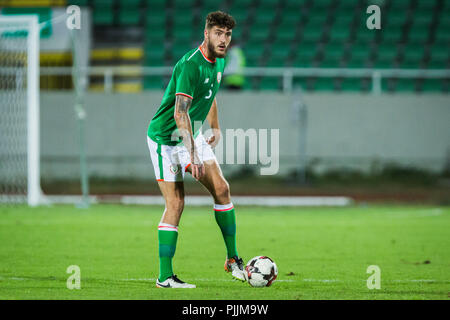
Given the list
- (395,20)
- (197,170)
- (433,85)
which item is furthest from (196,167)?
(395,20)

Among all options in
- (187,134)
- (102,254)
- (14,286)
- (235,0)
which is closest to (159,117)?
(187,134)

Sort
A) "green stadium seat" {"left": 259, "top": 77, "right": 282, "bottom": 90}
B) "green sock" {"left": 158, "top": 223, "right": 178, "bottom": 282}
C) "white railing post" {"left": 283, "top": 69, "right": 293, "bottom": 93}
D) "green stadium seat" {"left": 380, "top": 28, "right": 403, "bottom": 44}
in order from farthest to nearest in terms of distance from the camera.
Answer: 1. "green stadium seat" {"left": 380, "top": 28, "right": 403, "bottom": 44}
2. "green stadium seat" {"left": 259, "top": 77, "right": 282, "bottom": 90}
3. "white railing post" {"left": 283, "top": 69, "right": 293, "bottom": 93}
4. "green sock" {"left": 158, "top": 223, "right": 178, "bottom": 282}

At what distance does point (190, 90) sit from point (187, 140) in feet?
1.29

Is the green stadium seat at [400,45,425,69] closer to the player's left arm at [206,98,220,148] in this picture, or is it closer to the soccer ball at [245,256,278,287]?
the player's left arm at [206,98,220,148]

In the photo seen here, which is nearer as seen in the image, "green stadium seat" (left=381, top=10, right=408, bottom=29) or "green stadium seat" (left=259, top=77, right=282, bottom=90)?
"green stadium seat" (left=259, top=77, right=282, bottom=90)

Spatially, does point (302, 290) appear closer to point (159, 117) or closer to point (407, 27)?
point (159, 117)

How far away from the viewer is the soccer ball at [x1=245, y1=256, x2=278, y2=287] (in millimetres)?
5797

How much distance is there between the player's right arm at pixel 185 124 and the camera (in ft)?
18.4

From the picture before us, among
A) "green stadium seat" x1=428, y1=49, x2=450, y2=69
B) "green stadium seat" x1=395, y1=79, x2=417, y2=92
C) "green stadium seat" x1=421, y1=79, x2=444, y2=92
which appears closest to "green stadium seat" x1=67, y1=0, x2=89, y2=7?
"green stadium seat" x1=395, y1=79, x2=417, y2=92

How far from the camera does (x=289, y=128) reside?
17.7 metres

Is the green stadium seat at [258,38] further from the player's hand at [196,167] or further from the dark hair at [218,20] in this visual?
the player's hand at [196,167]

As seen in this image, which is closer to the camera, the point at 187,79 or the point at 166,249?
the point at 187,79

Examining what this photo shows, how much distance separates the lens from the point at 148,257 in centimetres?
771

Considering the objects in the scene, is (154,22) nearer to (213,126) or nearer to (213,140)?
(213,126)
